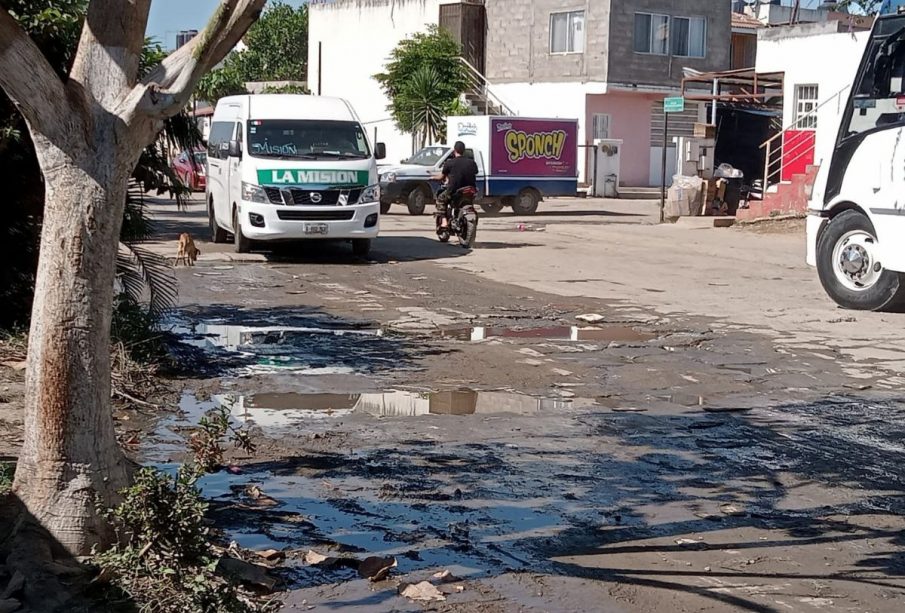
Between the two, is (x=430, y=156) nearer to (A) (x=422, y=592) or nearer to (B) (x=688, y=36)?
(B) (x=688, y=36)

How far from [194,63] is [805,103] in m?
27.6

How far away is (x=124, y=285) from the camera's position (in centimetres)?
985

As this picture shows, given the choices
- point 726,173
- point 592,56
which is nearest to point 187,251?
point 726,173

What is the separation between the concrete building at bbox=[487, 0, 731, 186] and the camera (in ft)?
140

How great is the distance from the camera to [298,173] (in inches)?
704

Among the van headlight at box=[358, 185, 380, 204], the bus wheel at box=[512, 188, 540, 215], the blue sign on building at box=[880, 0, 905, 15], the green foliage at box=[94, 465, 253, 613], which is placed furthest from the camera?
the bus wheel at box=[512, 188, 540, 215]

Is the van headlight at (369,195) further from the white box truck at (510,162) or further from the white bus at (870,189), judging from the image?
the white box truck at (510,162)

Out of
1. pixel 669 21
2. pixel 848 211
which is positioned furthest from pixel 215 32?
pixel 669 21

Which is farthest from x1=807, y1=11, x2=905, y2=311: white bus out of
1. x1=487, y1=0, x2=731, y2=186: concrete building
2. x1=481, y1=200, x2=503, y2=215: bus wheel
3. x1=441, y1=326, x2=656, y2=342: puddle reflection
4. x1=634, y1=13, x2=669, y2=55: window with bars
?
x1=634, y1=13, x2=669, y2=55: window with bars

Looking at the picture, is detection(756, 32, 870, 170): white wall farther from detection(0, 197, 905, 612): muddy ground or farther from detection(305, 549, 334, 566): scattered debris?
detection(305, 549, 334, 566): scattered debris

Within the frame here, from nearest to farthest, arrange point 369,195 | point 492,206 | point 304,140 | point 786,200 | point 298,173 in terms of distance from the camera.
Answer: point 298,173
point 369,195
point 304,140
point 786,200
point 492,206

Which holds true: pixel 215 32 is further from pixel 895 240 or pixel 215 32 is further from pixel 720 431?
pixel 895 240

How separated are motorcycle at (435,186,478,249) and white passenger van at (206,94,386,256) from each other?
73.1 inches

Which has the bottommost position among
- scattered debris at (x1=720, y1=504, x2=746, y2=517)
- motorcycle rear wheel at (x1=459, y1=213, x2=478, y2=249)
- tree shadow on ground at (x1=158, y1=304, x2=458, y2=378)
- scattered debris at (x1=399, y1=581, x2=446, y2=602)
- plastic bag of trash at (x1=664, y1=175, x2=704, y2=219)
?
scattered debris at (x1=399, y1=581, x2=446, y2=602)
